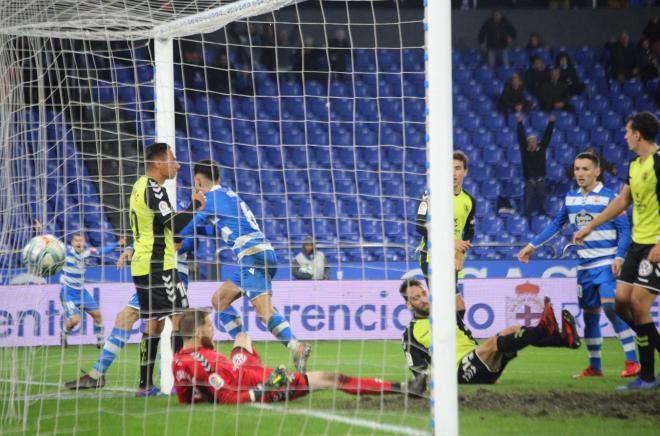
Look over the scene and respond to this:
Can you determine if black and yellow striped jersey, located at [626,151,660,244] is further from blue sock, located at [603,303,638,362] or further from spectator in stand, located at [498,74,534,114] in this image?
spectator in stand, located at [498,74,534,114]

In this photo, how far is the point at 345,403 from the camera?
6.68m

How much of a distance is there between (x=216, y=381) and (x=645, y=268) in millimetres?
3245

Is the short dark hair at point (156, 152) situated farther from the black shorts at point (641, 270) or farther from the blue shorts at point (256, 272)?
the black shorts at point (641, 270)

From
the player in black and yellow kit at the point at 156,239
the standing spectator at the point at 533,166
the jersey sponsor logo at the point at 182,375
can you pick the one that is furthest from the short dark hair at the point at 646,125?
the standing spectator at the point at 533,166

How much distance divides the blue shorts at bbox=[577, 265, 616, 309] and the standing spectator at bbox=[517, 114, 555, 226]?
6638 mm

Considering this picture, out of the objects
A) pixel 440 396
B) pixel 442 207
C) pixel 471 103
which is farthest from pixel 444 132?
pixel 471 103

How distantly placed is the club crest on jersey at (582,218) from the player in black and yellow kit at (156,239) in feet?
11.5

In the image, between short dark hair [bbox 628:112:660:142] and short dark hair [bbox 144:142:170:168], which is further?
short dark hair [bbox 628:112:660:142]

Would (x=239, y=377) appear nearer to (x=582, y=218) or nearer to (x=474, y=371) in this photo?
(x=474, y=371)

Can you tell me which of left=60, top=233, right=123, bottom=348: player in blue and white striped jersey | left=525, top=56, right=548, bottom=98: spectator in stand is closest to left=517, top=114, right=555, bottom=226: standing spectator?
left=525, top=56, right=548, bottom=98: spectator in stand

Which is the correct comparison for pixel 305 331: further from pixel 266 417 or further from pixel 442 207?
pixel 442 207

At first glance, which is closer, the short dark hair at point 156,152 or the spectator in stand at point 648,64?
the short dark hair at point 156,152

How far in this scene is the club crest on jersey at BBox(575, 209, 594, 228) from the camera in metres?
8.65

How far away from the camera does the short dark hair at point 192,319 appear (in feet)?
21.6
